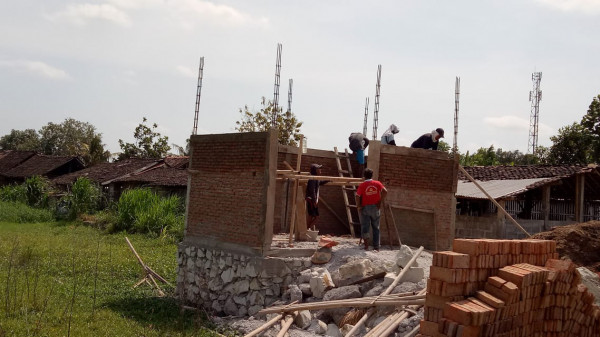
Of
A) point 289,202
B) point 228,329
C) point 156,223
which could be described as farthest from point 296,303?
point 156,223

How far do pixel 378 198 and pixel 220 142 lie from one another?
→ 10.7ft

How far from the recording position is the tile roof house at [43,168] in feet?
125

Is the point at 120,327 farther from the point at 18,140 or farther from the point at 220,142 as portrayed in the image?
the point at 18,140

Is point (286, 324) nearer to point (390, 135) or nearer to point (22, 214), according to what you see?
point (390, 135)

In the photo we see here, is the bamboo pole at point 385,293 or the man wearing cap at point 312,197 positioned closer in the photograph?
the bamboo pole at point 385,293

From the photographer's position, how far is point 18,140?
63.2 meters

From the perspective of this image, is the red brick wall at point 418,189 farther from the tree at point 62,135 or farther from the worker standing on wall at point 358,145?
the tree at point 62,135

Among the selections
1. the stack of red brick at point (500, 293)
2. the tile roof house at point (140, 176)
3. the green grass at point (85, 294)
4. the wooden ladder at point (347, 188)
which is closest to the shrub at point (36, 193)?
the tile roof house at point (140, 176)

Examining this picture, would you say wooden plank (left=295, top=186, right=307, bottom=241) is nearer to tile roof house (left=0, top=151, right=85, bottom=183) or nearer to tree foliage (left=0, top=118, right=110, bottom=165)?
tile roof house (left=0, top=151, right=85, bottom=183)

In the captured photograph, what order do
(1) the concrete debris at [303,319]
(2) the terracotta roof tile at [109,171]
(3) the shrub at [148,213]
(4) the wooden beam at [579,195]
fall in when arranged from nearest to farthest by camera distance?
(1) the concrete debris at [303,319]
(4) the wooden beam at [579,195]
(3) the shrub at [148,213]
(2) the terracotta roof tile at [109,171]

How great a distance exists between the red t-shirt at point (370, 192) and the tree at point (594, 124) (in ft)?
61.3

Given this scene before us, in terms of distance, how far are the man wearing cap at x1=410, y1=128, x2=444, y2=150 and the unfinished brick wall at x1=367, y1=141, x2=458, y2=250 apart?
3.21 feet

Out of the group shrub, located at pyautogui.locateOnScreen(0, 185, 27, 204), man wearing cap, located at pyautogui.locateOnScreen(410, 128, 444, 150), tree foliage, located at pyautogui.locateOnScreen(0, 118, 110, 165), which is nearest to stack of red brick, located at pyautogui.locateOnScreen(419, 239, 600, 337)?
man wearing cap, located at pyautogui.locateOnScreen(410, 128, 444, 150)

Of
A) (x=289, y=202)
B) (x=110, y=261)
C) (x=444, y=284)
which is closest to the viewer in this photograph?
(x=444, y=284)
